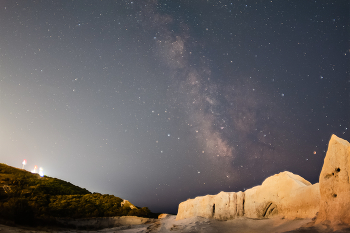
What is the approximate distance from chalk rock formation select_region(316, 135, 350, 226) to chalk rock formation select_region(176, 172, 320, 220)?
243 centimetres

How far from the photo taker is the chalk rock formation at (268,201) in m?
12.4

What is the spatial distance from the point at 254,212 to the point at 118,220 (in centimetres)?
1753

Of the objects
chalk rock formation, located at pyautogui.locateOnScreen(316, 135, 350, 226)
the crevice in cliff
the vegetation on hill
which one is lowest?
the vegetation on hill

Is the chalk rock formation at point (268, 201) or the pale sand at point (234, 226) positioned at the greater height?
the chalk rock formation at point (268, 201)

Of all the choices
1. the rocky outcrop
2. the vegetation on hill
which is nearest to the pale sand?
the rocky outcrop

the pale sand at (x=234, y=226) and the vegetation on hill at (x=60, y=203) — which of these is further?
the vegetation on hill at (x=60, y=203)

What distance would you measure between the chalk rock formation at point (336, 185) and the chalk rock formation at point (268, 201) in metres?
2.43

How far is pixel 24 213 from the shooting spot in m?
17.5

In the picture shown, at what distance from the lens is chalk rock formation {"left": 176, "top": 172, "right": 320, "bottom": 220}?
12.4 metres

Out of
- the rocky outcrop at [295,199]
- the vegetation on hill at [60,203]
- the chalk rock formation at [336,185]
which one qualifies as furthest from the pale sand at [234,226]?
the vegetation on hill at [60,203]

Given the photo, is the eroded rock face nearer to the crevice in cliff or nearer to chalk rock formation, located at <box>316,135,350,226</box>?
the crevice in cliff

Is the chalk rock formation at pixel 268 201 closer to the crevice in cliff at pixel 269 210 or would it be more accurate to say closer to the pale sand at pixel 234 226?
the crevice in cliff at pixel 269 210

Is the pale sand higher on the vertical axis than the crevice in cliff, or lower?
lower

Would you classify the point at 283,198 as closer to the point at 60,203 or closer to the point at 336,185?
the point at 336,185
